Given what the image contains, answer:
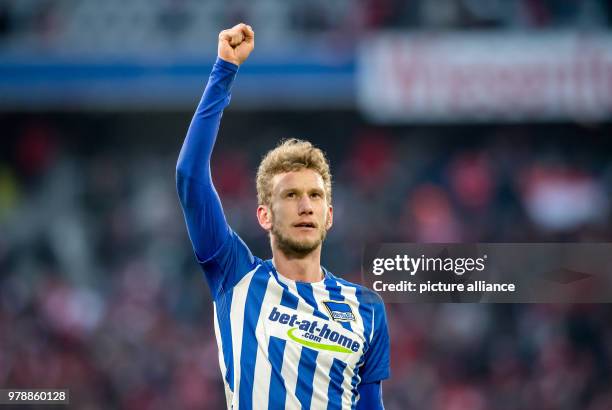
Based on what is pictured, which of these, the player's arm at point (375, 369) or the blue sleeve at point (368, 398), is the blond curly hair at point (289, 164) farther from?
the blue sleeve at point (368, 398)

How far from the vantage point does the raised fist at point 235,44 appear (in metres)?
2.49

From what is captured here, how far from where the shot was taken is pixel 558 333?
7.78 meters

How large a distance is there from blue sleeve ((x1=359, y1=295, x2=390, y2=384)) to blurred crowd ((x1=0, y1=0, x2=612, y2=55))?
728cm

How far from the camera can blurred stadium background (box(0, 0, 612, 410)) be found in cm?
797

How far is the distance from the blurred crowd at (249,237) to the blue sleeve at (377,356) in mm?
4601

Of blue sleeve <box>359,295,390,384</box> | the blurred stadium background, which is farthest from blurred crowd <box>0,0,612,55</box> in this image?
blue sleeve <box>359,295,390,384</box>

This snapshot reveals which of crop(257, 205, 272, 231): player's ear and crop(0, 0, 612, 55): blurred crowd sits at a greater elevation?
crop(0, 0, 612, 55): blurred crowd

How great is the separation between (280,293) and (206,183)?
1.25 feet

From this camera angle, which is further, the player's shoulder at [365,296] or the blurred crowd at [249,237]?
the blurred crowd at [249,237]

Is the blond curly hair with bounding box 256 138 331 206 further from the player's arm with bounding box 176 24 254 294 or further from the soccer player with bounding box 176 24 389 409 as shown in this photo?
the player's arm with bounding box 176 24 254 294

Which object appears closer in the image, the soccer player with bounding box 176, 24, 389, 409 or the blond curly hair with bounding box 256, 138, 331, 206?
the soccer player with bounding box 176, 24, 389, 409

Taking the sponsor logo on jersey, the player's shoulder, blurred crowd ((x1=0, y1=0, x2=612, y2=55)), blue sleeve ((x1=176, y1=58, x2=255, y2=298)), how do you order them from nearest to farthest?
blue sleeve ((x1=176, y1=58, x2=255, y2=298)) → the sponsor logo on jersey → the player's shoulder → blurred crowd ((x1=0, y1=0, x2=612, y2=55))

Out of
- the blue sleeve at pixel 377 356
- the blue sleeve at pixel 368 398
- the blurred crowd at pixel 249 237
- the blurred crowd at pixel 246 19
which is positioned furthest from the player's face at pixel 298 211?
the blurred crowd at pixel 246 19

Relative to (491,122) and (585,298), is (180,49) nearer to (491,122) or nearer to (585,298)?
(491,122)
